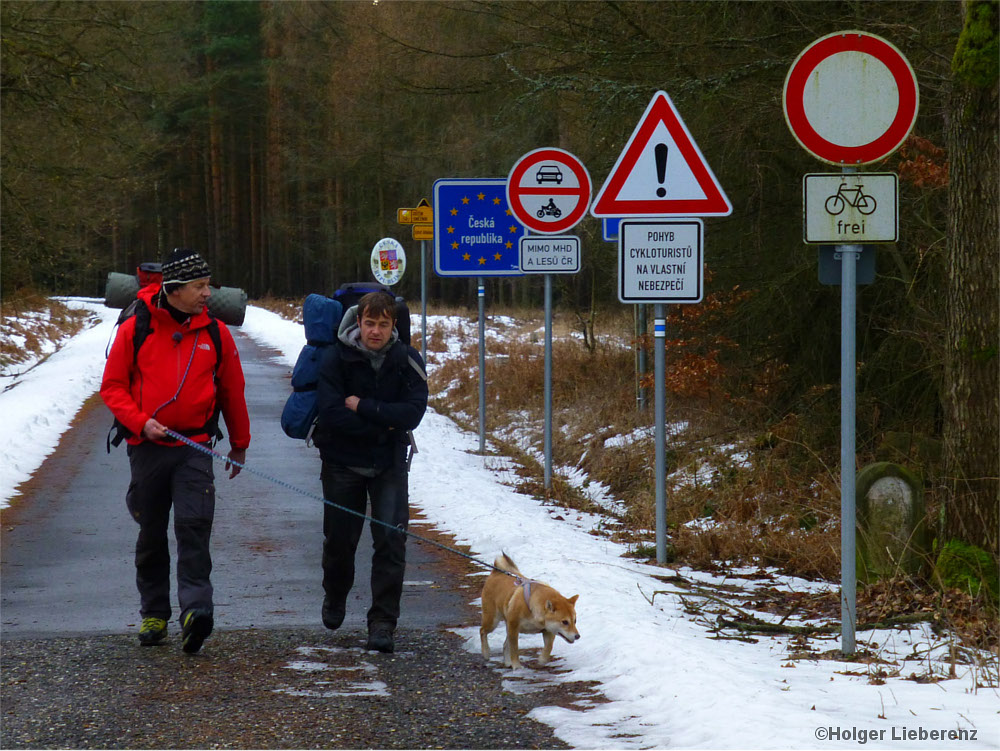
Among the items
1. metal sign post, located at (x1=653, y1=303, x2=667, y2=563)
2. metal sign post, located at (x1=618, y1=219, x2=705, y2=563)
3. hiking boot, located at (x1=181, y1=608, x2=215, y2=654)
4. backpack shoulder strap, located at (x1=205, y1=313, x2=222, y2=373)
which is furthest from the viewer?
metal sign post, located at (x1=653, y1=303, x2=667, y2=563)

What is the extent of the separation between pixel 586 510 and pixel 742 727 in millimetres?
6279

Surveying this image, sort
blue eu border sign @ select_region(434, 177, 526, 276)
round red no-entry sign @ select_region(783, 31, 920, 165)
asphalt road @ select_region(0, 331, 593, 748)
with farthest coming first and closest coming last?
blue eu border sign @ select_region(434, 177, 526, 276)
round red no-entry sign @ select_region(783, 31, 920, 165)
asphalt road @ select_region(0, 331, 593, 748)

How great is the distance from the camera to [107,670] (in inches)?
224

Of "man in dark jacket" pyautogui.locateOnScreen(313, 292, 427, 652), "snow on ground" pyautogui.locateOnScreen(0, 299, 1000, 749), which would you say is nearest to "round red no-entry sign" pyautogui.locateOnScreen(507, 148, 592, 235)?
"snow on ground" pyautogui.locateOnScreen(0, 299, 1000, 749)

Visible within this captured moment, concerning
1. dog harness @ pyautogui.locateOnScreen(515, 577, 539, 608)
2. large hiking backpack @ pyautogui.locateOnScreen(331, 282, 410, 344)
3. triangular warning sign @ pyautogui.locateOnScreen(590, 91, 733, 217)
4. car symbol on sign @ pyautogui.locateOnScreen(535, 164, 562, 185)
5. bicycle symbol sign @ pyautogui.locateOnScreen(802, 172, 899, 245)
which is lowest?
dog harness @ pyautogui.locateOnScreen(515, 577, 539, 608)

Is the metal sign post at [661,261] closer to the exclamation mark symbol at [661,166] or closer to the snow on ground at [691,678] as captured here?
the exclamation mark symbol at [661,166]

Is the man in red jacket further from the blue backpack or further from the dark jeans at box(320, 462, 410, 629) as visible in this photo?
the dark jeans at box(320, 462, 410, 629)

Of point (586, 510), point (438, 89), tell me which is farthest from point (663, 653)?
point (438, 89)

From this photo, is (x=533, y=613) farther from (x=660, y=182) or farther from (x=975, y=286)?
(x=660, y=182)

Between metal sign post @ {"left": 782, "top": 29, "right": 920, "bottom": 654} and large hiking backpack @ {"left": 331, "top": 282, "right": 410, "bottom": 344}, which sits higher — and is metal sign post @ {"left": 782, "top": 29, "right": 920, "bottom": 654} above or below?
above

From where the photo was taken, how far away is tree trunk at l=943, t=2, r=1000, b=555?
6445 mm

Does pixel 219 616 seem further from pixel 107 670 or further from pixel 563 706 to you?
pixel 563 706

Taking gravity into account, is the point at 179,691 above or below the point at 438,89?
below

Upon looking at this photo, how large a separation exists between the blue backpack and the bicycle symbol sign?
8.17ft
